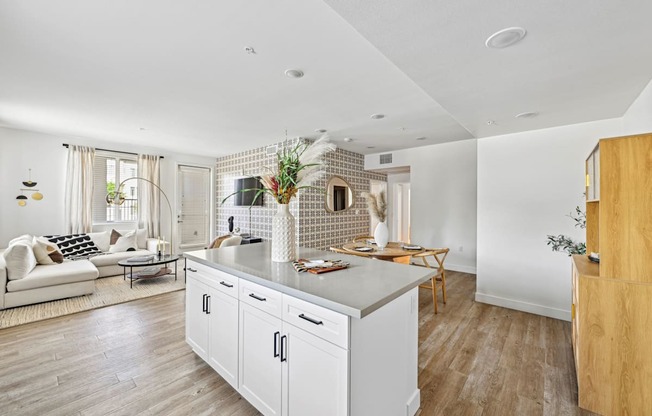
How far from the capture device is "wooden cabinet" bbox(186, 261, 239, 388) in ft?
6.18

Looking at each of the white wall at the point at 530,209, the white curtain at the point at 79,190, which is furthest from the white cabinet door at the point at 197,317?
the white curtain at the point at 79,190

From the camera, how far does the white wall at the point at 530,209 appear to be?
3.20 meters

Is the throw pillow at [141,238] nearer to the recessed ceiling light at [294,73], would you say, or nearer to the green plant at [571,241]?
the recessed ceiling light at [294,73]

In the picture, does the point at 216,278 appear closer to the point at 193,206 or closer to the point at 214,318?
the point at 214,318

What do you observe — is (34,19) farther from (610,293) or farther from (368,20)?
(610,293)

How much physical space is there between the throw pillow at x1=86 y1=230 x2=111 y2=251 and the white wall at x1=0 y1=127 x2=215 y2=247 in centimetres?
62

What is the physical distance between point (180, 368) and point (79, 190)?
16.7 ft

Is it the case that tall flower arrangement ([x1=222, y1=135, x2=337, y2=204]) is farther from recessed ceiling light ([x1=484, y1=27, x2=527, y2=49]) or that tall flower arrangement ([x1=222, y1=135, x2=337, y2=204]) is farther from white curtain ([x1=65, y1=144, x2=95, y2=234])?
white curtain ([x1=65, y1=144, x2=95, y2=234])

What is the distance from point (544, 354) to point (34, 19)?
4.82 metres

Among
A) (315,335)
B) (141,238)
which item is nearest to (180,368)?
(315,335)

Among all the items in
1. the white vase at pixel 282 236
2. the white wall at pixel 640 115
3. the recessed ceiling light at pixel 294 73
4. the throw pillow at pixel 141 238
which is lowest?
the throw pillow at pixel 141 238

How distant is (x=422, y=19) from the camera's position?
1.37 metres

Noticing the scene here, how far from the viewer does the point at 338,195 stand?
5773mm

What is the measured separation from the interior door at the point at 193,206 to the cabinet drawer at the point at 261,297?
5938 millimetres
